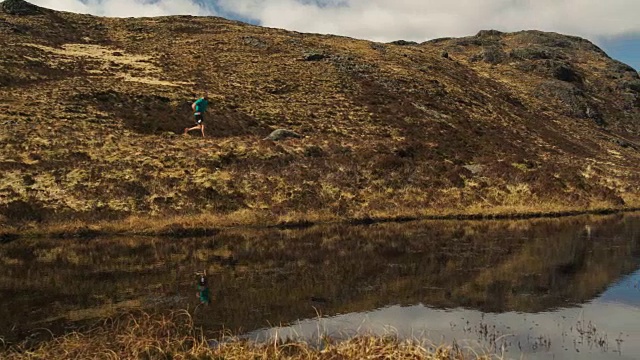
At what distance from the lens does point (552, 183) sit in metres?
46.5

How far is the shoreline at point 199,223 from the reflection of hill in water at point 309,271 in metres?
1.63

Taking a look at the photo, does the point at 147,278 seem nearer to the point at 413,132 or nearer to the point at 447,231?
the point at 447,231

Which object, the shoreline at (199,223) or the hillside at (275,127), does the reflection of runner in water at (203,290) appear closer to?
the shoreline at (199,223)

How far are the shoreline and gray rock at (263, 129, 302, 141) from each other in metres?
15.7

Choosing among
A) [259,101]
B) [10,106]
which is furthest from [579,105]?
[10,106]

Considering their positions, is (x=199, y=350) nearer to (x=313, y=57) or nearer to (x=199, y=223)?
(x=199, y=223)

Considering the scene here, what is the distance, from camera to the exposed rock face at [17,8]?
76000mm

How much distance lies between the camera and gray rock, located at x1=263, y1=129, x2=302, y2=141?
4957cm

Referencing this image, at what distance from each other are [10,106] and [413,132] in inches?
1553

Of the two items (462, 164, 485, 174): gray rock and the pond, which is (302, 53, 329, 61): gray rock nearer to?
(462, 164, 485, 174): gray rock

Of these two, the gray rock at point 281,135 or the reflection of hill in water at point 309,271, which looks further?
the gray rock at point 281,135

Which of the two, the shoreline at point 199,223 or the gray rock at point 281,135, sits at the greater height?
the gray rock at point 281,135

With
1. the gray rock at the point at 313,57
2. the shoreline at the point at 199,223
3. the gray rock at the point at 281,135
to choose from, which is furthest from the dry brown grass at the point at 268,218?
the gray rock at the point at 313,57

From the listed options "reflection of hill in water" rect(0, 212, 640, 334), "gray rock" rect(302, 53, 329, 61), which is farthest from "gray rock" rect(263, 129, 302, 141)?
"gray rock" rect(302, 53, 329, 61)
